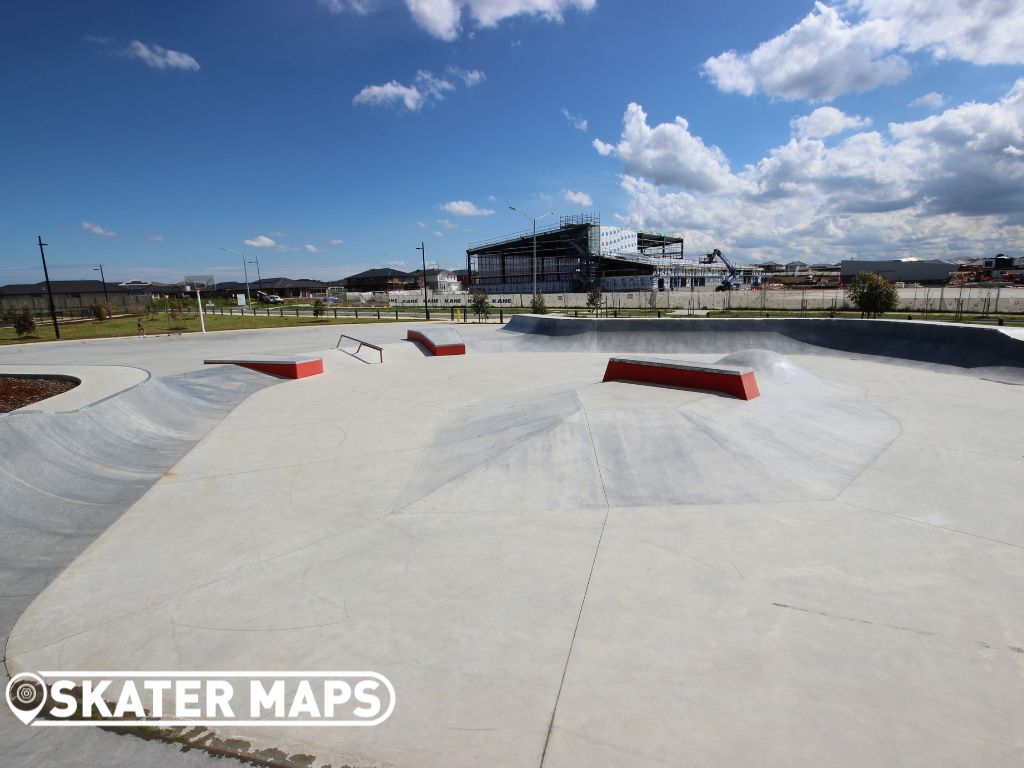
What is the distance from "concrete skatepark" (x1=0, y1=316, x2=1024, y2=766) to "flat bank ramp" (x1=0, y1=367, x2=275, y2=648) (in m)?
0.05

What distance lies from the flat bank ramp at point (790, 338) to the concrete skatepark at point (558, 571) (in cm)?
776

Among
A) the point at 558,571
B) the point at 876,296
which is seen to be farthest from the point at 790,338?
the point at 558,571

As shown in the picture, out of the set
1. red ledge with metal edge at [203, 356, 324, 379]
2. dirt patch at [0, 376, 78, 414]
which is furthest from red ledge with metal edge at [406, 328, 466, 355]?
dirt patch at [0, 376, 78, 414]

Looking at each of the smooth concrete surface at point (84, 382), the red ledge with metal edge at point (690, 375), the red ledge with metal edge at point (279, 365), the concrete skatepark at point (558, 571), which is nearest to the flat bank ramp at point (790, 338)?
the concrete skatepark at point (558, 571)

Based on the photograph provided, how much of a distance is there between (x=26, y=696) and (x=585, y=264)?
307ft

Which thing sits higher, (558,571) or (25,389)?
(25,389)

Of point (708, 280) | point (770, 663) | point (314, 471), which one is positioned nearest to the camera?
point (770, 663)

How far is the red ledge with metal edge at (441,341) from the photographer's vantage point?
79.1 feet

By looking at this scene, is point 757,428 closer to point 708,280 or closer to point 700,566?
point 700,566

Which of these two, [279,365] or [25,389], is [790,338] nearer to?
[279,365]

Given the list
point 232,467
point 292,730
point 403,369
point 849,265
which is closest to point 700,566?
point 292,730

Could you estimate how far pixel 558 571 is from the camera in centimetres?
563

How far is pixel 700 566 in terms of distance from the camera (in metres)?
5.66

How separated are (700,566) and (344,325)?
42.5 meters
